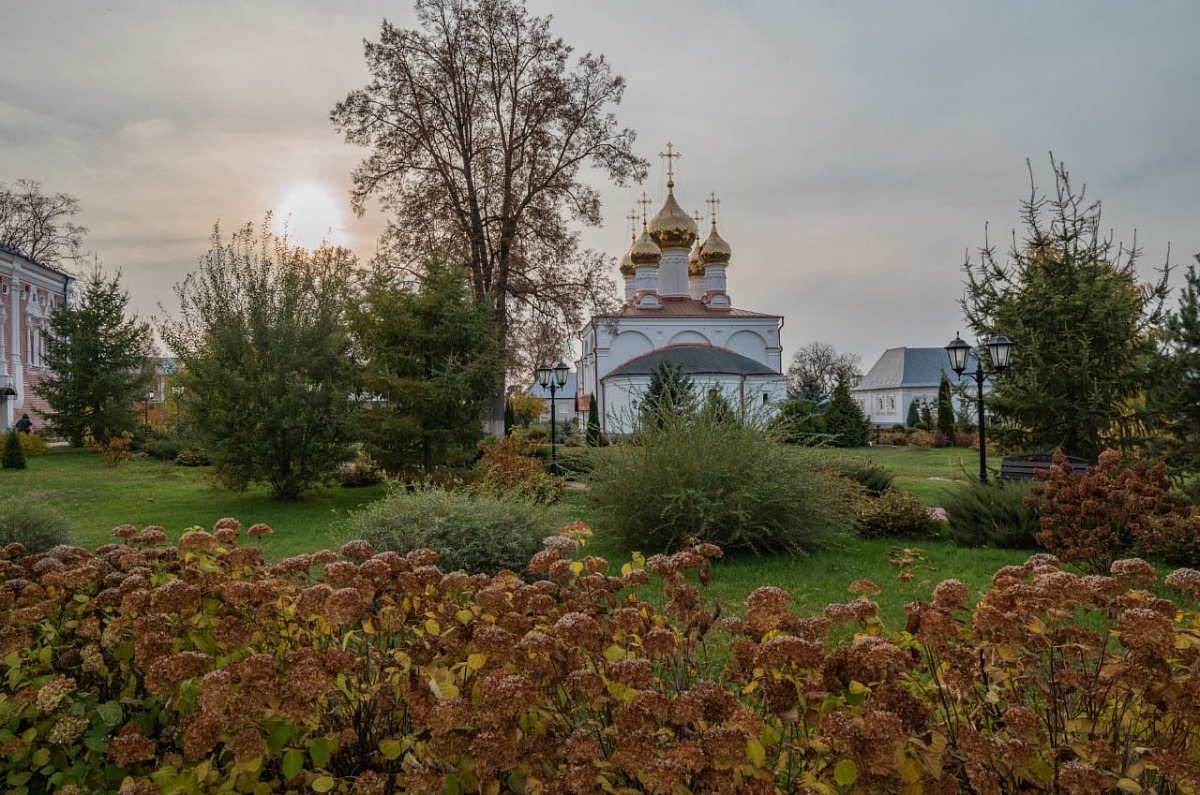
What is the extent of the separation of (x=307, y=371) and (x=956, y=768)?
13375 mm

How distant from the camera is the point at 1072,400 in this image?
11.0 m

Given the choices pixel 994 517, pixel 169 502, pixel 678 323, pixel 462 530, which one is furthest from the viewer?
pixel 678 323

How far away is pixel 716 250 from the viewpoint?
146ft

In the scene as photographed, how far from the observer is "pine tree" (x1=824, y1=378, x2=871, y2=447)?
30.8 metres

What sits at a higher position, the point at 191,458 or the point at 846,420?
the point at 846,420

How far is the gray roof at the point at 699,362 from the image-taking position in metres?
35.2

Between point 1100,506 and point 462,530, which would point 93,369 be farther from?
point 1100,506

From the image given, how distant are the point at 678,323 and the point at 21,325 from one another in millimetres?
28906

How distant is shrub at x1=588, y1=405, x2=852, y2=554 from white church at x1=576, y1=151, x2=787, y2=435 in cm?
2604

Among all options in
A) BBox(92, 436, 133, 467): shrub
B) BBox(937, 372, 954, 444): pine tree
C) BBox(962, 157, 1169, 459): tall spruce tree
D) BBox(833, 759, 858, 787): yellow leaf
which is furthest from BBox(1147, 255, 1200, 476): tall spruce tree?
BBox(937, 372, 954, 444): pine tree

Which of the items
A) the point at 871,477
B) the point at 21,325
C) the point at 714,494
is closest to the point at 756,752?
the point at 714,494

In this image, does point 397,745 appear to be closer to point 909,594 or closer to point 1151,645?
point 1151,645

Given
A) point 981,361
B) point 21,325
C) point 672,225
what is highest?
point 672,225

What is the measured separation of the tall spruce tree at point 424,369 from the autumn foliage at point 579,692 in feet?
33.9
